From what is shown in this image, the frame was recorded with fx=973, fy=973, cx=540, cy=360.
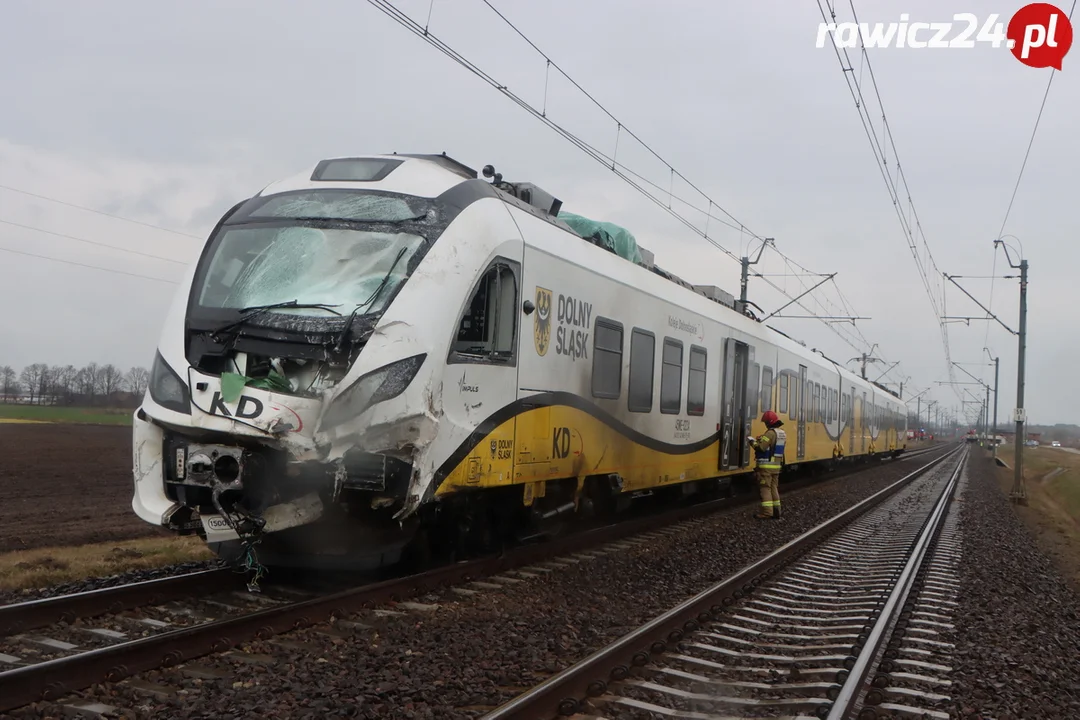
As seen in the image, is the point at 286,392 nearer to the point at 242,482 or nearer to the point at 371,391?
the point at 371,391

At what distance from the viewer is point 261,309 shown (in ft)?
23.1

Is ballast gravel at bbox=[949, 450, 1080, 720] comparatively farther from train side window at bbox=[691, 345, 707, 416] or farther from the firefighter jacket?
train side window at bbox=[691, 345, 707, 416]

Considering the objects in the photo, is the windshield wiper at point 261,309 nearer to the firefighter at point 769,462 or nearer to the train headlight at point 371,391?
the train headlight at point 371,391

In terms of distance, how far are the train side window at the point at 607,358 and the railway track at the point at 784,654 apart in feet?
7.85

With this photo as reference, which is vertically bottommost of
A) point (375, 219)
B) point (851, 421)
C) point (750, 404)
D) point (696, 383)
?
point (851, 421)

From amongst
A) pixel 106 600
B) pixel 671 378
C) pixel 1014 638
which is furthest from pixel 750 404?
pixel 106 600

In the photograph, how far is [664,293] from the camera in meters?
12.5

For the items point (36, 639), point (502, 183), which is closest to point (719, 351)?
point (502, 183)

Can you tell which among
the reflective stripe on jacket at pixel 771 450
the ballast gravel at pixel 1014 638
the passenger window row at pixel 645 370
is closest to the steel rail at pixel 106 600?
the passenger window row at pixel 645 370

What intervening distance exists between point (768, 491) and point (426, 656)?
10296 millimetres

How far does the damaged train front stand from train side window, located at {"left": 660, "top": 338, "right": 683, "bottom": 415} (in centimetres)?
556

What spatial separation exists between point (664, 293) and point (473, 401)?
550cm

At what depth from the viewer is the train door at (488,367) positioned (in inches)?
291

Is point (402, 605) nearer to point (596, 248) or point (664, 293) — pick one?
point (596, 248)
